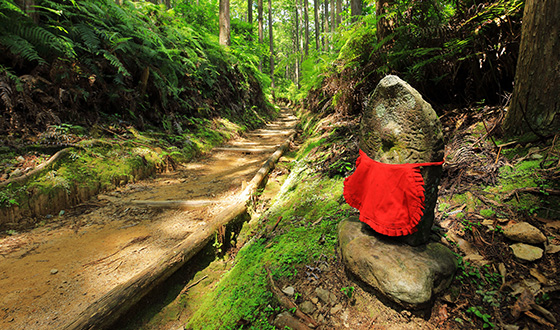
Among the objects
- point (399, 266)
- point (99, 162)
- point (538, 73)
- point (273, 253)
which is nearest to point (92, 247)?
point (99, 162)

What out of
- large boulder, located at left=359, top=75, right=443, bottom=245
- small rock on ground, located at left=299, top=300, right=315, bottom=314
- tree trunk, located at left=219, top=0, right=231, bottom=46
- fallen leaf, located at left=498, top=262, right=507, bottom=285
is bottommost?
small rock on ground, located at left=299, top=300, right=315, bottom=314

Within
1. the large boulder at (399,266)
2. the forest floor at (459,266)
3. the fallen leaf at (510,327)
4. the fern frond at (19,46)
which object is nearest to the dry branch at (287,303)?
the forest floor at (459,266)

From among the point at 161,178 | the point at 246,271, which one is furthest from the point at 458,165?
the point at 161,178

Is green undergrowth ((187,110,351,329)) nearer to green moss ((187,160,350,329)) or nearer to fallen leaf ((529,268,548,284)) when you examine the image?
green moss ((187,160,350,329))

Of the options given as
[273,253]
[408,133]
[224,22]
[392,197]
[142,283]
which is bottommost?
[142,283]

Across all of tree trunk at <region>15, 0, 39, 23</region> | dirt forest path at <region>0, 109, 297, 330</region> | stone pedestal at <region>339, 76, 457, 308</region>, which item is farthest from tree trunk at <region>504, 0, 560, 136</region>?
tree trunk at <region>15, 0, 39, 23</region>

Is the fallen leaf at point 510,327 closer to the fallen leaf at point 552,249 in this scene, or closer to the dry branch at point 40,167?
the fallen leaf at point 552,249

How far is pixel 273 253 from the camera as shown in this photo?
7.80 feet

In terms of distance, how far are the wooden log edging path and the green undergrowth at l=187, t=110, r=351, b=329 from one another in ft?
1.61

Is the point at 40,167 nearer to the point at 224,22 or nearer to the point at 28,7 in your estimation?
the point at 28,7

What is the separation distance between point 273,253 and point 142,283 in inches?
53.2

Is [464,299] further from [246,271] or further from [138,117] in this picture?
[138,117]

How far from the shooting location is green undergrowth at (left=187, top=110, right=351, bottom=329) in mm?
1825

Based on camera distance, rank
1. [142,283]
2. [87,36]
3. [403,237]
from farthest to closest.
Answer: [87,36], [142,283], [403,237]
